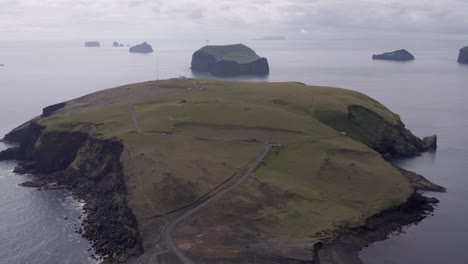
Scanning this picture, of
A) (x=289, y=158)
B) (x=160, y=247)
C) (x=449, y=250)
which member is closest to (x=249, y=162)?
(x=289, y=158)

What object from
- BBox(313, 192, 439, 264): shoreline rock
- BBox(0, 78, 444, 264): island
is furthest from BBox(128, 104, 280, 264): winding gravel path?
BBox(313, 192, 439, 264): shoreline rock

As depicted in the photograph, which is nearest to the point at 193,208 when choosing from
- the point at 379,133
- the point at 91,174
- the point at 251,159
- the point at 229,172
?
the point at 229,172

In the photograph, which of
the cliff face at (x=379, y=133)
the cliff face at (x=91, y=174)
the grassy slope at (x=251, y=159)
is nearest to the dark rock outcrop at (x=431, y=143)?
the cliff face at (x=379, y=133)

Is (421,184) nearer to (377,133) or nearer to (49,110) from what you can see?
(377,133)

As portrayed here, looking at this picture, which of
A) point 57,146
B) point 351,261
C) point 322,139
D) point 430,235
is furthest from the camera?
point 57,146

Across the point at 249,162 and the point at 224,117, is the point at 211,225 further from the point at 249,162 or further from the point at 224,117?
the point at 224,117

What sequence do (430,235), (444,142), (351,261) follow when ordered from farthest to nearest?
(444,142), (430,235), (351,261)

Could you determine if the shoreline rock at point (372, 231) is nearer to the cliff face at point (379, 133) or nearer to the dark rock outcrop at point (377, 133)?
the dark rock outcrop at point (377, 133)
